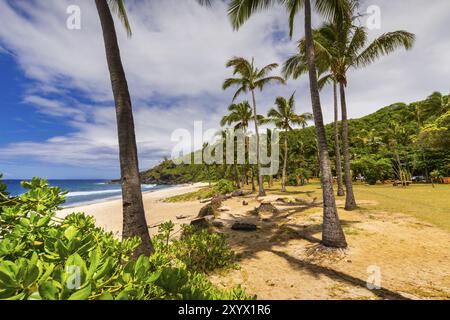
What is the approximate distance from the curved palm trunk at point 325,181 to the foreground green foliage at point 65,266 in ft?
16.7

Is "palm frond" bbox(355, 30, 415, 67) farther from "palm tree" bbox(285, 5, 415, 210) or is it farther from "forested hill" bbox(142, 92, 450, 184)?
"forested hill" bbox(142, 92, 450, 184)

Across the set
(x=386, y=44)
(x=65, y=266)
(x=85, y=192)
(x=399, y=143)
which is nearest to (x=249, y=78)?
(x=386, y=44)

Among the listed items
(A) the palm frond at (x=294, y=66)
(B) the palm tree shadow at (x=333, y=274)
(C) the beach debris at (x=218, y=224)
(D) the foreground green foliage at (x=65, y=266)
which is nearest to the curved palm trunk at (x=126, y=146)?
(D) the foreground green foliage at (x=65, y=266)

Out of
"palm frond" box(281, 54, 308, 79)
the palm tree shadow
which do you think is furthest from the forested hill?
the palm tree shadow

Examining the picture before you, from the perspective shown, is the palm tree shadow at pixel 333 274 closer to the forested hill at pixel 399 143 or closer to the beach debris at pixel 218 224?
the beach debris at pixel 218 224

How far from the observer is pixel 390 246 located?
6.24 m

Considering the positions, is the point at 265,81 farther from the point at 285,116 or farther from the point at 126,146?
the point at 126,146

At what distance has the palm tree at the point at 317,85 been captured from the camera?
6262 mm

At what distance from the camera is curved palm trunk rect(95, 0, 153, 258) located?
4098 millimetres

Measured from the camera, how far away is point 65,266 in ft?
3.38

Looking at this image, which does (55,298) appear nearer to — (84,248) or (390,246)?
(84,248)

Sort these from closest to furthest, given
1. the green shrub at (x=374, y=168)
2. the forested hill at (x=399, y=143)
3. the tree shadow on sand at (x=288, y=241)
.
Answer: the tree shadow on sand at (x=288, y=241) < the forested hill at (x=399, y=143) < the green shrub at (x=374, y=168)
